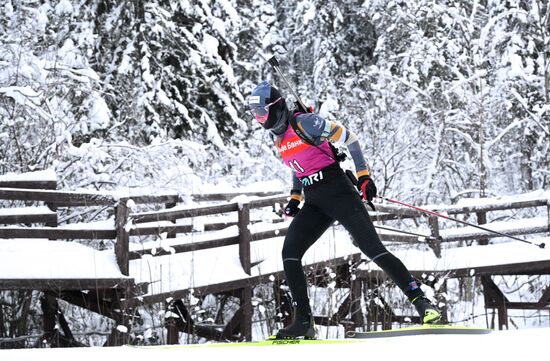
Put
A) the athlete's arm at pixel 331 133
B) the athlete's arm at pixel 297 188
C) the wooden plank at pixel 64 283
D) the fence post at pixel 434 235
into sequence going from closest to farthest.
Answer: the athlete's arm at pixel 331 133, the athlete's arm at pixel 297 188, the wooden plank at pixel 64 283, the fence post at pixel 434 235

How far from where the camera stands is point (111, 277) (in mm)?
7801

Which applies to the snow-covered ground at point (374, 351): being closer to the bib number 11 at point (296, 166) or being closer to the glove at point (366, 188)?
the glove at point (366, 188)

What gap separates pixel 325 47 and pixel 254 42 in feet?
8.45

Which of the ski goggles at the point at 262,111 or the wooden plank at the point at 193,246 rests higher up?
the ski goggles at the point at 262,111

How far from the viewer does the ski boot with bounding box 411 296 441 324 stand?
4.99 meters

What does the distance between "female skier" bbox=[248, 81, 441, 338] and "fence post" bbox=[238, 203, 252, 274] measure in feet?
12.4

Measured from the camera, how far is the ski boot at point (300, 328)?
17.4 ft

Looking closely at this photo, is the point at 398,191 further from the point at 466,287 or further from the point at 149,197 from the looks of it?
the point at 149,197

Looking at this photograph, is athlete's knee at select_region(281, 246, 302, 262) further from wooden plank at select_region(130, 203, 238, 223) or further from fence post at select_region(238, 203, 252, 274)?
fence post at select_region(238, 203, 252, 274)

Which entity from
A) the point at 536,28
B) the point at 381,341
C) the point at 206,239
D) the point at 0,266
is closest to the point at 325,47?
the point at 536,28

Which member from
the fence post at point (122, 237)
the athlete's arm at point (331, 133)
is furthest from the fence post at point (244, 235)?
the athlete's arm at point (331, 133)

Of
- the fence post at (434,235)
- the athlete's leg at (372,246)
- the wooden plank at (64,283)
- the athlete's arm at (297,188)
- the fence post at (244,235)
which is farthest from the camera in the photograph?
the fence post at (434,235)

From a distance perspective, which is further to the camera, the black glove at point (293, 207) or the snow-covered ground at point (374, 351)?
the black glove at point (293, 207)

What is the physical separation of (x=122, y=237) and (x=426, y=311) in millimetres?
3812
